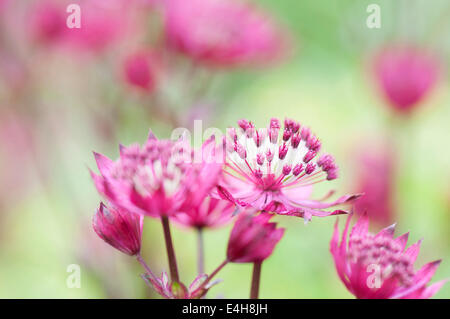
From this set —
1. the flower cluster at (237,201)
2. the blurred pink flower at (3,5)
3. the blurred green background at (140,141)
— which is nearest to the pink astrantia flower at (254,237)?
the flower cluster at (237,201)

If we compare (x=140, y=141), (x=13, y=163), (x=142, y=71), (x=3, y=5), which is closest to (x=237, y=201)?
(x=142, y=71)

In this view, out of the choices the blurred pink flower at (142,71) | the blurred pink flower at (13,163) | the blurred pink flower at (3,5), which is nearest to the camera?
Answer: the blurred pink flower at (142,71)

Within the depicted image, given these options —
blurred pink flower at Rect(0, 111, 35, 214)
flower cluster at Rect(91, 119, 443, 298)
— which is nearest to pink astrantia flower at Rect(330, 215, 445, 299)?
→ flower cluster at Rect(91, 119, 443, 298)

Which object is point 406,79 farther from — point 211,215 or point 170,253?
point 170,253

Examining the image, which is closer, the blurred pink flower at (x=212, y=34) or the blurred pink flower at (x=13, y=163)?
the blurred pink flower at (x=212, y=34)

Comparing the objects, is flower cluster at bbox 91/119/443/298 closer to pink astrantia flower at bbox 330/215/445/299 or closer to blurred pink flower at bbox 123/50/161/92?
pink astrantia flower at bbox 330/215/445/299

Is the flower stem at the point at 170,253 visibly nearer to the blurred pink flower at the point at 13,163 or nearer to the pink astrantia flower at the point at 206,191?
the pink astrantia flower at the point at 206,191

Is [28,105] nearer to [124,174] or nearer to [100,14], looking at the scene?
[100,14]

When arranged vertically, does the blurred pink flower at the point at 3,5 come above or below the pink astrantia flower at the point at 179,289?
above

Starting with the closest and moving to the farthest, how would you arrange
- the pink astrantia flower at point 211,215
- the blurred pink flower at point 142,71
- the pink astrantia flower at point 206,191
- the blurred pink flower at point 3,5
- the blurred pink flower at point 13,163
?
1. the pink astrantia flower at point 206,191
2. the pink astrantia flower at point 211,215
3. the blurred pink flower at point 142,71
4. the blurred pink flower at point 3,5
5. the blurred pink flower at point 13,163
